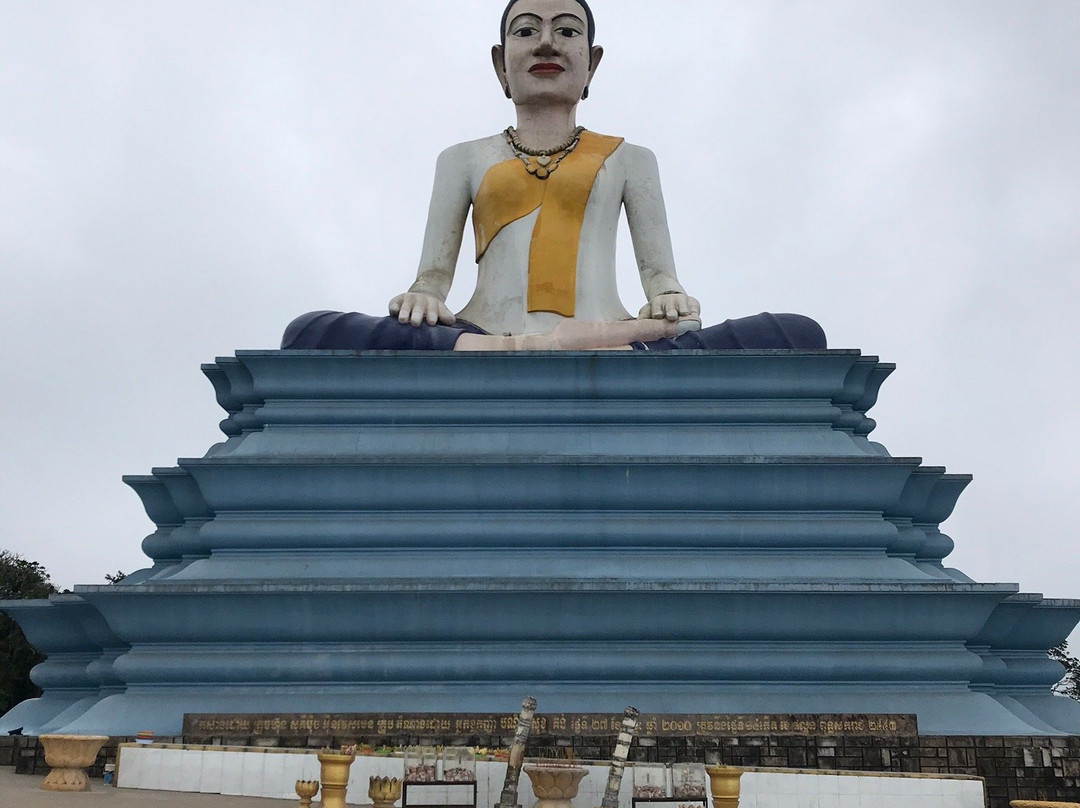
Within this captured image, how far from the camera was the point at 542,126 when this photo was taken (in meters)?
12.4

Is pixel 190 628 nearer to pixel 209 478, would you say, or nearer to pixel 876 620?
pixel 209 478

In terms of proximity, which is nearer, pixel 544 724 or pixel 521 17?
pixel 544 724

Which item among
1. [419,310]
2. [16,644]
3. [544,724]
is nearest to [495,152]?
[419,310]

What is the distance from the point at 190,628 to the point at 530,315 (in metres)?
4.60

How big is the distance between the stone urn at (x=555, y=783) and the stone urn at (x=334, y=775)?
1.02 meters

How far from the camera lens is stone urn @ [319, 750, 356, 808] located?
5.96 metres

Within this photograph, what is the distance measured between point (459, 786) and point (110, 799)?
79.3 inches

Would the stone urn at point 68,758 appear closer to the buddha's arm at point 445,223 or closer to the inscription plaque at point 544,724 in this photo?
the inscription plaque at point 544,724

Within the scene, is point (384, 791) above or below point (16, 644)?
below

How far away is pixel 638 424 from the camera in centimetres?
1008

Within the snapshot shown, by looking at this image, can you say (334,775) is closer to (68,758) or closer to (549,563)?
(68,758)

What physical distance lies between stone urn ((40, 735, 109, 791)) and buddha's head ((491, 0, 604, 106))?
27.0 feet

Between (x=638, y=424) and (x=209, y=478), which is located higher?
(x=638, y=424)

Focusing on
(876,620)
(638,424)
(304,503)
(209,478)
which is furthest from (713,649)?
(209,478)
